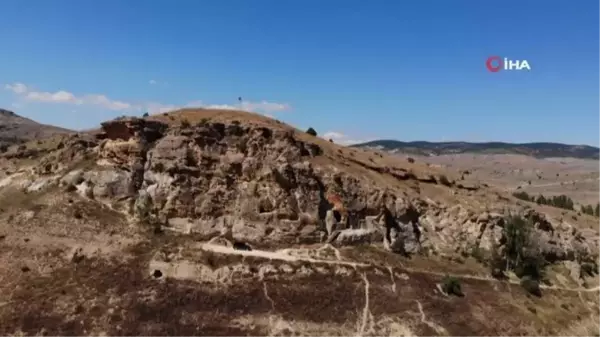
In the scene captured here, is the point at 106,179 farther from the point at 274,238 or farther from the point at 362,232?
the point at 362,232

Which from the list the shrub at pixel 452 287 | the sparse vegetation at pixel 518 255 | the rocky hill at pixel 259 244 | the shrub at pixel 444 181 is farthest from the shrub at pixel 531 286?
the shrub at pixel 444 181

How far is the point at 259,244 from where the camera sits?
59812mm

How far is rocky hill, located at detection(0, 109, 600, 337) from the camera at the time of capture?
165ft

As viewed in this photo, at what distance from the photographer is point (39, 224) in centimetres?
5747

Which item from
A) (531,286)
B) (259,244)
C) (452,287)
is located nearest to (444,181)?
(531,286)

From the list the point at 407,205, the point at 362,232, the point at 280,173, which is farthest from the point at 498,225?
the point at 280,173

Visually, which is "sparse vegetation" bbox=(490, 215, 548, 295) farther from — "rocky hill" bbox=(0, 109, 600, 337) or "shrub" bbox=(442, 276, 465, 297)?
"shrub" bbox=(442, 276, 465, 297)

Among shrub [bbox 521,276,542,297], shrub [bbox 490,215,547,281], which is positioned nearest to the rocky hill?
shrub [bbox 521,276,542,297]

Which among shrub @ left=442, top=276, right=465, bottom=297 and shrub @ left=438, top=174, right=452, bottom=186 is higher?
shrub @ left=438, top=174, right=452, bottom=186

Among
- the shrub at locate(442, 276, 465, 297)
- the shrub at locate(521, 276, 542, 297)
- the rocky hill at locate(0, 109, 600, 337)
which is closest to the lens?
the rocky hill at locate(0, 109, 600, 337)

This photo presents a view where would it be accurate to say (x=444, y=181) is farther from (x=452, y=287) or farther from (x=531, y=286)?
(x=452, y=287)

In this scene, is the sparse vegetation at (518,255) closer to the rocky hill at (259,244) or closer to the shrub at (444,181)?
the rocky hill at (259,244)

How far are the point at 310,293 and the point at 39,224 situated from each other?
104 ft

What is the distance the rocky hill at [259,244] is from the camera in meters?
50.2
